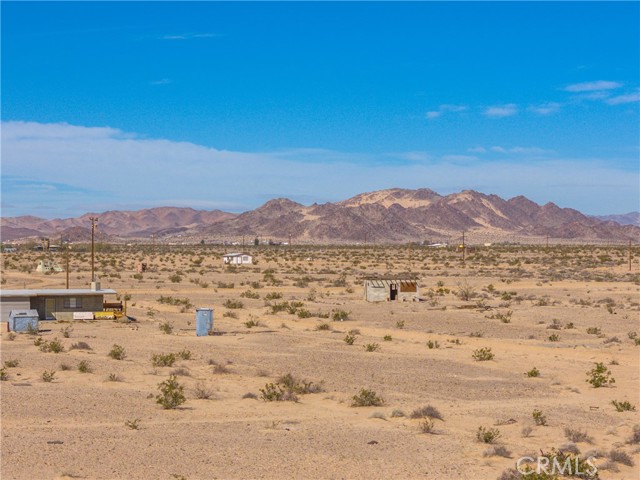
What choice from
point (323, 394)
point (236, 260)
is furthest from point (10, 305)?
point (236, 260)

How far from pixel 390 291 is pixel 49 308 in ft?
63.8

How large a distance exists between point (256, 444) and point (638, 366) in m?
14.4

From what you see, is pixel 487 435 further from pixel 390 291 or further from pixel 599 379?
pixel 390 291

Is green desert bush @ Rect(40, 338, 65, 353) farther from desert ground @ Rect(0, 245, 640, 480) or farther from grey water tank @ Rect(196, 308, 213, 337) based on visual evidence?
grey water tank @ Rect(196, 308, 213, 337)

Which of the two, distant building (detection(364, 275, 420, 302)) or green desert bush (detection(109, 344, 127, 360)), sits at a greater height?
distant building (detection(364, 275, 420, 302))

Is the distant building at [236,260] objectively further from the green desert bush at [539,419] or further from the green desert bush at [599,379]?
the green desert bush at [539,419]

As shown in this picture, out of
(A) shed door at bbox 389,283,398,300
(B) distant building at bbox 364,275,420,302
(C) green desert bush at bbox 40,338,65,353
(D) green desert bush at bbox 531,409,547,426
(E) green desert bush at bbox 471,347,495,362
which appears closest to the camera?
(D) green desert bush at bbox 531,409,547,426

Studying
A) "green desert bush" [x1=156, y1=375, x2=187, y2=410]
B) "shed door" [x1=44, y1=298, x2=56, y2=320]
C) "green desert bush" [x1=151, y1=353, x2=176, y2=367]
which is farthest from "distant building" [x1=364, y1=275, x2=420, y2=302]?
"green desert bush" [x1=156, y1=375, x2=187, y2=410]

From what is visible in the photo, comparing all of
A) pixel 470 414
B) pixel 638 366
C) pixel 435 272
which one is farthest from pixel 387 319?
pixel 435 272

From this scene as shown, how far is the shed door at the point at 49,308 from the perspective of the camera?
35.0 m

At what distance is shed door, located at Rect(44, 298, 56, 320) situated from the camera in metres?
35.0

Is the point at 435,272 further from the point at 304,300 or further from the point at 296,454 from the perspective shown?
the point at 296,454

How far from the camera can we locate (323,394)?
1909 cm

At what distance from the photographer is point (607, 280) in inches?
2470
